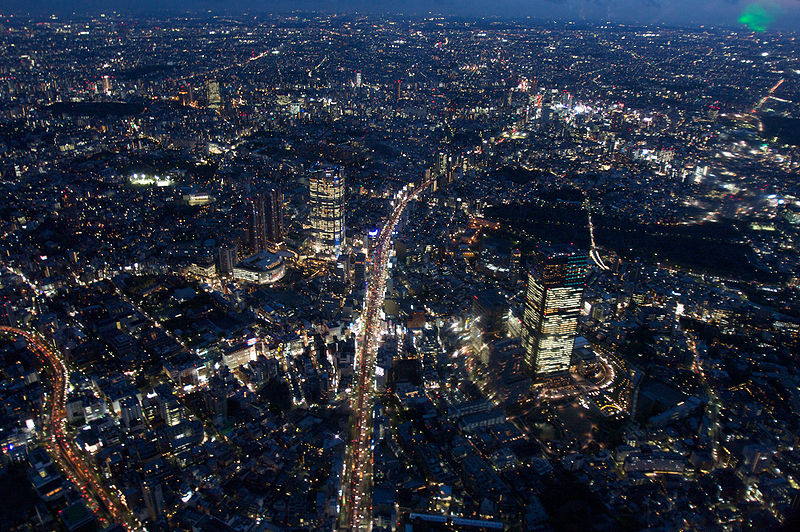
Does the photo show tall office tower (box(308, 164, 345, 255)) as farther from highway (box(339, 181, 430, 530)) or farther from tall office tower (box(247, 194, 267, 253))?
tall office tower (box(247, 194, 267, 253))

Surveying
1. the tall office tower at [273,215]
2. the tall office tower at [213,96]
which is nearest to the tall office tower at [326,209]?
the tall office tower at [273,215]

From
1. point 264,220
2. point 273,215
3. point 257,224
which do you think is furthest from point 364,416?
point 273,215

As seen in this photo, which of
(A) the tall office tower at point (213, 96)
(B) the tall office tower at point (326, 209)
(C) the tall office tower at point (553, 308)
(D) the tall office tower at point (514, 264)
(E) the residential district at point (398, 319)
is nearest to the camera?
(E) the residential district at point (398, 319)

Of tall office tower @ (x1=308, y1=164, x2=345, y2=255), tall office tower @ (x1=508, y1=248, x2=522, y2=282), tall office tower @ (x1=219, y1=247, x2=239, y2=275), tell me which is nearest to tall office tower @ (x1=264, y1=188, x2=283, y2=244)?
tall office tower @ (x1=308, y1=164, x2=345, y2=255)

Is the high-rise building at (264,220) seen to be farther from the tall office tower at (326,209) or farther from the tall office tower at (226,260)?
the tall office tower at (326,209)

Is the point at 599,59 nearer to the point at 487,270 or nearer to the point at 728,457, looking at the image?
the point at 487,270
